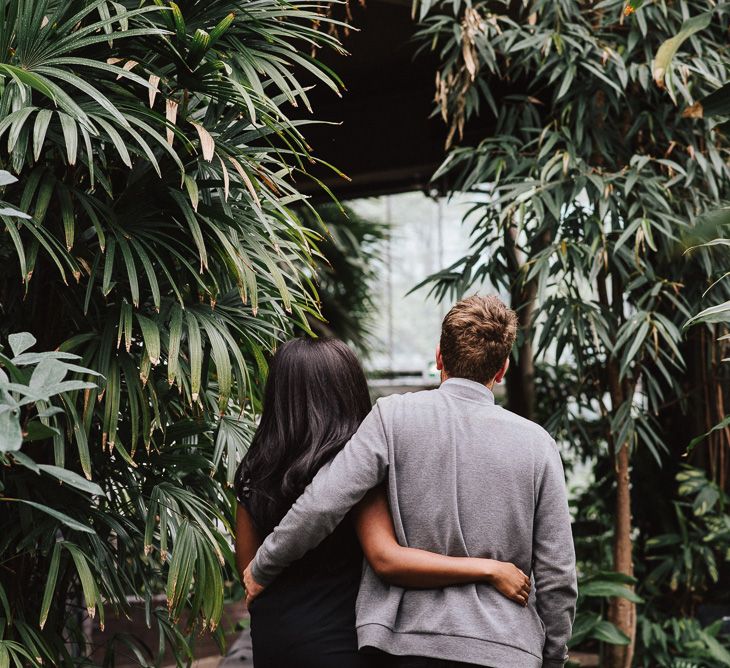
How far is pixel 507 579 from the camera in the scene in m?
1.51

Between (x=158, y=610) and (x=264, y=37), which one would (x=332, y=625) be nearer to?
(x=158, y=610)

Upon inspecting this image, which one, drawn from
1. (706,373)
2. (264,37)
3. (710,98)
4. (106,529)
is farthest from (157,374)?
(706,373)

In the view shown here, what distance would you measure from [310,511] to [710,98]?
0.94 m

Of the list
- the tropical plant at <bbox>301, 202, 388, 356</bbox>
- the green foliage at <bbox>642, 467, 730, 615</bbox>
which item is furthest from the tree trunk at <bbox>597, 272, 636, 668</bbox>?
the tropical plant at <bbox>301, 202, 388, 356</bbox>

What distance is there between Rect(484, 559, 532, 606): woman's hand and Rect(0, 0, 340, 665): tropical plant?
29.7 inches

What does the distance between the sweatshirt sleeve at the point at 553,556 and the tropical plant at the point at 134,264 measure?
0.77 m

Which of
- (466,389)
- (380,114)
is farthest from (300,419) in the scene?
(380,114)

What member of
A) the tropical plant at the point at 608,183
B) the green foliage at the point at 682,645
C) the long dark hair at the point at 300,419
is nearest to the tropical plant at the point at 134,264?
the long dark hair at the point at 300,419

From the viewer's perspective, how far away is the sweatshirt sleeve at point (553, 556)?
1.56 metres

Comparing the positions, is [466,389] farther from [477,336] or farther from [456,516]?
[456,516]

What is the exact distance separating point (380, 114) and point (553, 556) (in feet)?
13.7

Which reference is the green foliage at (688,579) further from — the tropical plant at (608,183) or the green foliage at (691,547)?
the tropical plant at (608,183)

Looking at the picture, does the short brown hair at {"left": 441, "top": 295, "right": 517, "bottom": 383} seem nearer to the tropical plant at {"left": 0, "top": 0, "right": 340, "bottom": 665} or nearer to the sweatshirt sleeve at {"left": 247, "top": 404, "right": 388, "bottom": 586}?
the sweatshirt sleeve at {"left": 247, "top": 404, "right": 388, "bottom": 586}

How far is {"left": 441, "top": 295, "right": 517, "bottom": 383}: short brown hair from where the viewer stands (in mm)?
1614
